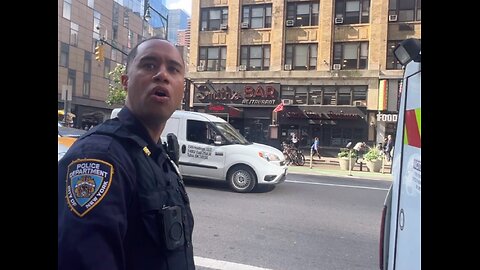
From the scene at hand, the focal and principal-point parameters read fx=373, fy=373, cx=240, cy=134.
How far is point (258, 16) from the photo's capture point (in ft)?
88.8

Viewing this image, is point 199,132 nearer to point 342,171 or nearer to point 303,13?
point 342,171

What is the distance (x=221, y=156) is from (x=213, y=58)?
66.1 ft

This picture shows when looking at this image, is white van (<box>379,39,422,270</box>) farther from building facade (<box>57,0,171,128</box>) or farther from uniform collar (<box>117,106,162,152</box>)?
building facade (<box>57,0,171,128</box>)

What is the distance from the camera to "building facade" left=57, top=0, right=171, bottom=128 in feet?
123

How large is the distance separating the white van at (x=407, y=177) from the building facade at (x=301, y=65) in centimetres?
2247

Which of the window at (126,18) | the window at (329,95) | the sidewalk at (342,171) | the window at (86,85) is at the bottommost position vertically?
the sidewalk at (342,171)

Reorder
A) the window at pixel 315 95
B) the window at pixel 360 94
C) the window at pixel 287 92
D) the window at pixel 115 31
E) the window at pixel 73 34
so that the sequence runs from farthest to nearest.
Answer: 1. the window at pixel 115 31
2. the window at pixel 73 34
3. the window at pixel 287 92
4. the window at pixel 315 95
5. the window at pixel 360 94

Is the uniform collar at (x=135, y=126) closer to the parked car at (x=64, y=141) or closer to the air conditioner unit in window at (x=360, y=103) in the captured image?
the parked car at (x=64, y=141)

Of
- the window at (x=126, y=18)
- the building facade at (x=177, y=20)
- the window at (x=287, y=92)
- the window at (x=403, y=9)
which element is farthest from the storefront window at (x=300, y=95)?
the window at (x=126, y=18)

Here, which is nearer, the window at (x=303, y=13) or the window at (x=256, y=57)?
the window at (x=303, y=13)

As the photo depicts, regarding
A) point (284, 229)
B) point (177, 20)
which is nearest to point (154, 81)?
point (284, 229)

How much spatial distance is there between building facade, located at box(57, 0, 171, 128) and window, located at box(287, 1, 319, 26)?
16856 millimetres

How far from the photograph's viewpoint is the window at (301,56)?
84.8ft
